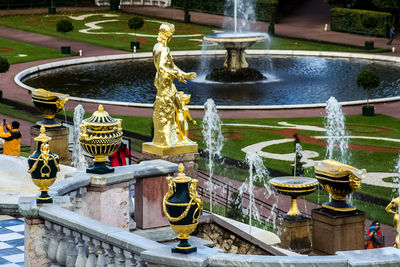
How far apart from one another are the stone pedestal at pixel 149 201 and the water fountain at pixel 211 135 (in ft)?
Result: 36.5

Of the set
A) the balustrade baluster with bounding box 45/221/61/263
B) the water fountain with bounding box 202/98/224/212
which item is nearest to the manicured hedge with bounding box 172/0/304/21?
the water fountain with bounding box 202/98/224/212

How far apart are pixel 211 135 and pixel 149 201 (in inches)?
819

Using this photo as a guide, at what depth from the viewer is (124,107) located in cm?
4453

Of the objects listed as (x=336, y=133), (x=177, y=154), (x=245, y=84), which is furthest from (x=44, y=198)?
(x=245, y=84)

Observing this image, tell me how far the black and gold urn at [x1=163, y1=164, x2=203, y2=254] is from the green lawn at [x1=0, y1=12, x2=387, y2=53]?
5358cm

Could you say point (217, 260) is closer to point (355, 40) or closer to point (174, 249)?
point (174, 249)

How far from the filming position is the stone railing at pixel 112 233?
37.8ft

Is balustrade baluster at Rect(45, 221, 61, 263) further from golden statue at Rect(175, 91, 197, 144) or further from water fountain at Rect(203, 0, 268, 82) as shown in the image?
water fountain at Rect(203, 0, 268, 82)

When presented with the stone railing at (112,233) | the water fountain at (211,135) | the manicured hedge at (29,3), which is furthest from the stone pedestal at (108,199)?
the manicured hedge at (29,3)

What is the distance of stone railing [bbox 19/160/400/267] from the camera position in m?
11.5

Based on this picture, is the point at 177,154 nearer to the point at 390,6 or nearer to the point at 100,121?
the point at 100,121

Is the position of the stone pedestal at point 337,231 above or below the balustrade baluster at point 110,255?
below

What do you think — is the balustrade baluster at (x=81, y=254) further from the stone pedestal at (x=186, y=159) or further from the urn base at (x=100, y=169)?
the stone pedestal at (x=186, y=159)

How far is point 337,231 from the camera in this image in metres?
21.2
